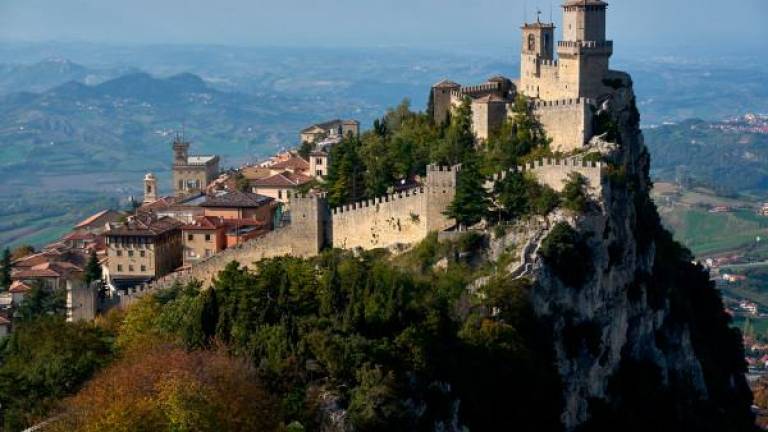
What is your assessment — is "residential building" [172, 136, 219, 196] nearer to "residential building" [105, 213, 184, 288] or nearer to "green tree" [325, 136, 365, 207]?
"residential building" [105, 213, 184, 288]

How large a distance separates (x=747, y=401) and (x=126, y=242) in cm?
Answer: 2865

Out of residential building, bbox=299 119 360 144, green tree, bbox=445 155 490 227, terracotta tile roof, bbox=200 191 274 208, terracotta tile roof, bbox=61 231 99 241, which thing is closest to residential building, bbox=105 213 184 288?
terracotta tile roof, bbox=200 191 274 208

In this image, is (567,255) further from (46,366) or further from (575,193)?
(46,366)

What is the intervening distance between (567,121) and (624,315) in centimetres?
796

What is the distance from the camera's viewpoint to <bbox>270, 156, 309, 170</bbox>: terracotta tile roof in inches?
2636

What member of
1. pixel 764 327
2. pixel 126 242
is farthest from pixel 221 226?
pixel 764 327

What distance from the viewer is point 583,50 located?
53.2m

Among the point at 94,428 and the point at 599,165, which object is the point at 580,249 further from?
the point at 94,428

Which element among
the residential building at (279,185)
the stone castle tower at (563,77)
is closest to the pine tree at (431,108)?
the stone castle tower at (563,77)

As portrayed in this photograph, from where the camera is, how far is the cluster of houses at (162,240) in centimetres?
5262

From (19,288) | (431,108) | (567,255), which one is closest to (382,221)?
(567,255)

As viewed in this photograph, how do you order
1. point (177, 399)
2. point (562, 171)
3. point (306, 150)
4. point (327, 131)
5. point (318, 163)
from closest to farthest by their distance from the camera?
point (177, 399) → point (562, 171) → point (318, 163) → point (306, 150) → point (327, 131)

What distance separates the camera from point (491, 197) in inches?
1873

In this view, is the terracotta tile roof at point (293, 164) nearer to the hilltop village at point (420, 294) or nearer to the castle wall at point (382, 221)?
the hilltop village at point (420, 294)
